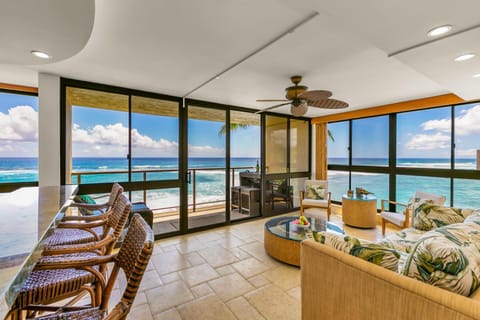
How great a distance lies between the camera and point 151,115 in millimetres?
3771

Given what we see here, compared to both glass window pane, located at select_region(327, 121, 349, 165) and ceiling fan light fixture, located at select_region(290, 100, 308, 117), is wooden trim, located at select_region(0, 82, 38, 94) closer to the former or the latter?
ceiling fan light fixture, located at select_region(290, 100, 308, 117)

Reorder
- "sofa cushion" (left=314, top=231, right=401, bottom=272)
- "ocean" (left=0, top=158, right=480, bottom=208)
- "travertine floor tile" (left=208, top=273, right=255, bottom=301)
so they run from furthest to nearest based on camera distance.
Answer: "ocean" (left=0, top=158, right=480, bottom=208)
"travertine floor tile" (left=208, top=273, right=255, bottom=301)
"sofa cushion" (left=314, top=231, right=401, bottom=272)

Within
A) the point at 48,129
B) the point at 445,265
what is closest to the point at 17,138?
the point at 48,129

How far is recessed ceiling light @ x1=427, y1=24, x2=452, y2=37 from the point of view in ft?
4.84

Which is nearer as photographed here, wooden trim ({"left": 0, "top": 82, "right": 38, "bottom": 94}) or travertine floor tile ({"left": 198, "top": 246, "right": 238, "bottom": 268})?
travertine floor tile ({"left": 198, "top": 246, "right": 238, "bottom": 268})

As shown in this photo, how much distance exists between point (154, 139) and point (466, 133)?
5599 mm

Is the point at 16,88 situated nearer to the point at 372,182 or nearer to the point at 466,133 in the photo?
the point at 372,182

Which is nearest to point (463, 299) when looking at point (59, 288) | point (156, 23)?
point (59, 288)

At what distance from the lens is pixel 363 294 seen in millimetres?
1182

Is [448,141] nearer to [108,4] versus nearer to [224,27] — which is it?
[224,27]

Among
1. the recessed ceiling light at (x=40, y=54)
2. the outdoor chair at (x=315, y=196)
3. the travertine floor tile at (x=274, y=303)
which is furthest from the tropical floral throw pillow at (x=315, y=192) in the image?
the recessed ceiling light at (x=40, y=54)

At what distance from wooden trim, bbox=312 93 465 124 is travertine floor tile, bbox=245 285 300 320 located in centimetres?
414

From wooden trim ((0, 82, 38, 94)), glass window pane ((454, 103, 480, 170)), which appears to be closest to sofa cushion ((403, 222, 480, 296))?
glass window pane ((454, 103, 480, 170))

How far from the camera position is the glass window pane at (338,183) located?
5516mm
